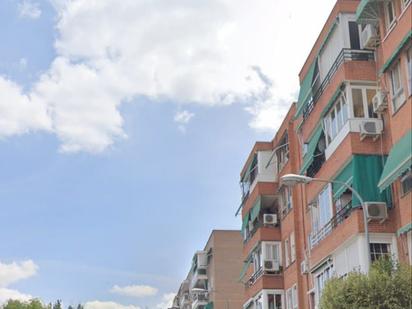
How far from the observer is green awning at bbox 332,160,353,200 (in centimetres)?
2381

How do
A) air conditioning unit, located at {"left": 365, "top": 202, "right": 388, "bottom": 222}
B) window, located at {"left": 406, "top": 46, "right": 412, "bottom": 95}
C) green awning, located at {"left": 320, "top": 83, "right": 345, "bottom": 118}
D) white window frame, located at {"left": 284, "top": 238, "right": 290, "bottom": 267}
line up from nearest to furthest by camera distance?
window, located at {"left": 406, "top": 46, "right": 412, "bottom": 95} → air conditioning unit, located at {"left": 365, "top": 202, "right": 388, "bottom": 222} → green awning, located at {"left": 320, "top": 83, "right": 345, "bottom": 118} → white window frame, located at {"left": 284, "top": 238, "right": 290, "bottom": 267}

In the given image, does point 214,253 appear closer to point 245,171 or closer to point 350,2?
point 245,171

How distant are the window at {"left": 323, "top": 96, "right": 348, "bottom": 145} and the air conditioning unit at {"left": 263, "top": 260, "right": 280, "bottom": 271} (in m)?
11.9

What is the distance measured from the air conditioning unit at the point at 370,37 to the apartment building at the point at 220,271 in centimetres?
4143

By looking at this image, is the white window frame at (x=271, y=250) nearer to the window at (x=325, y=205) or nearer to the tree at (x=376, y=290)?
the window at (x=325, y=205)

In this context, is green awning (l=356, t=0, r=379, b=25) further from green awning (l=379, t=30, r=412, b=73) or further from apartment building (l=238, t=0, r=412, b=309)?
green awning (l=379, t=30, r=412, b=73)

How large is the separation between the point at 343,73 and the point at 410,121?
4.83 metres

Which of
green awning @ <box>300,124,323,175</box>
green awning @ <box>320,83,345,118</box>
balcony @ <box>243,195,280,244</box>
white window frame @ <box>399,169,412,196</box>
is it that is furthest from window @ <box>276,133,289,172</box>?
white window frame @ <box>399,169,412,196</box>

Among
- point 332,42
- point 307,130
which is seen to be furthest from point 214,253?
point 332,42

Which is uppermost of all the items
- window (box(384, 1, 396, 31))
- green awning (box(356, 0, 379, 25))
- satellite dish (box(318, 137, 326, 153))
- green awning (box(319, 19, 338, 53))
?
green awning (box(319, 19, 338, 53))

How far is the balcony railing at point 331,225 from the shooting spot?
24.5 meters

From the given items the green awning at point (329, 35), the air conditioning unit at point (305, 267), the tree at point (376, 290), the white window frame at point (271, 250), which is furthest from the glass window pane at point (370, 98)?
the white window frame at point (271, 250)

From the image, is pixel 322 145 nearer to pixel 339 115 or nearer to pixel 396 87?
pixel 339 115

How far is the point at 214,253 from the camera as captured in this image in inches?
2589
